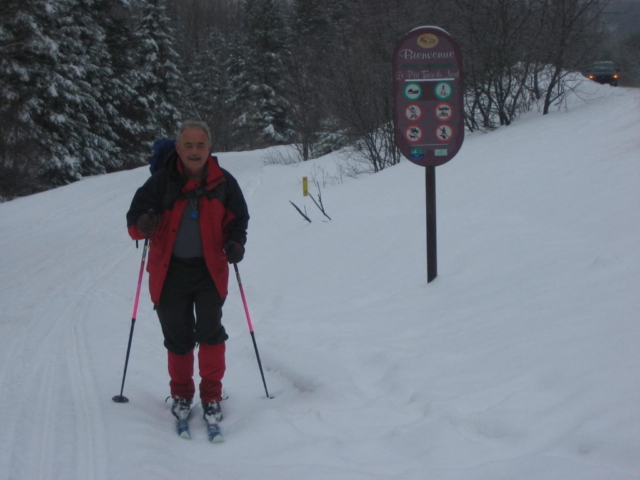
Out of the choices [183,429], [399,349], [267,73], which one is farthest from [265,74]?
[183,429]

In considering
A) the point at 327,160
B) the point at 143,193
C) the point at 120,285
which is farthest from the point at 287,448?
the point at 327,160

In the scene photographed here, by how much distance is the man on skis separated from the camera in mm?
4039

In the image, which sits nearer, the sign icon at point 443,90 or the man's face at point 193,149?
the man's face at point 193,149

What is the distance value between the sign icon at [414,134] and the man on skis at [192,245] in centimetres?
256

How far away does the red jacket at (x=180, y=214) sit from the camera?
4027mm

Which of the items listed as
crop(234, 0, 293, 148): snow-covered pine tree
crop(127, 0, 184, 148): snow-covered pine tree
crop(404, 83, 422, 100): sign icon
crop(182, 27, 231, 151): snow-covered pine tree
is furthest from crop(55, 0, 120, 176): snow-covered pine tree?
crop(404, 83, 422, 100): sign icon

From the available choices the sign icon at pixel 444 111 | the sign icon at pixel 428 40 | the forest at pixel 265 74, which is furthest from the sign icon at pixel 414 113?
the forest at pixel 265 74

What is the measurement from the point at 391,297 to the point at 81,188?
1737cm

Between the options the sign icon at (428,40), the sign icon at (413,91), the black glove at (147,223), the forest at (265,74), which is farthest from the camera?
the forest at (265,74)

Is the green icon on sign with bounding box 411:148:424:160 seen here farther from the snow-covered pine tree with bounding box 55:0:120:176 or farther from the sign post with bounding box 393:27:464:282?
the snow-covered pine tree with bounding box 55:0:120:176

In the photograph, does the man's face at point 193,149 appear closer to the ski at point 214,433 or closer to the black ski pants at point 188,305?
the black ski pants at point 188,305

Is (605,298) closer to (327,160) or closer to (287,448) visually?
(287,448)

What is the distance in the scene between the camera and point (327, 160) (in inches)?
971

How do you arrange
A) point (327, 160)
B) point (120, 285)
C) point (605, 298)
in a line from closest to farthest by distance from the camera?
point (605, 298) < point (120, 285) < point (327, 160)
